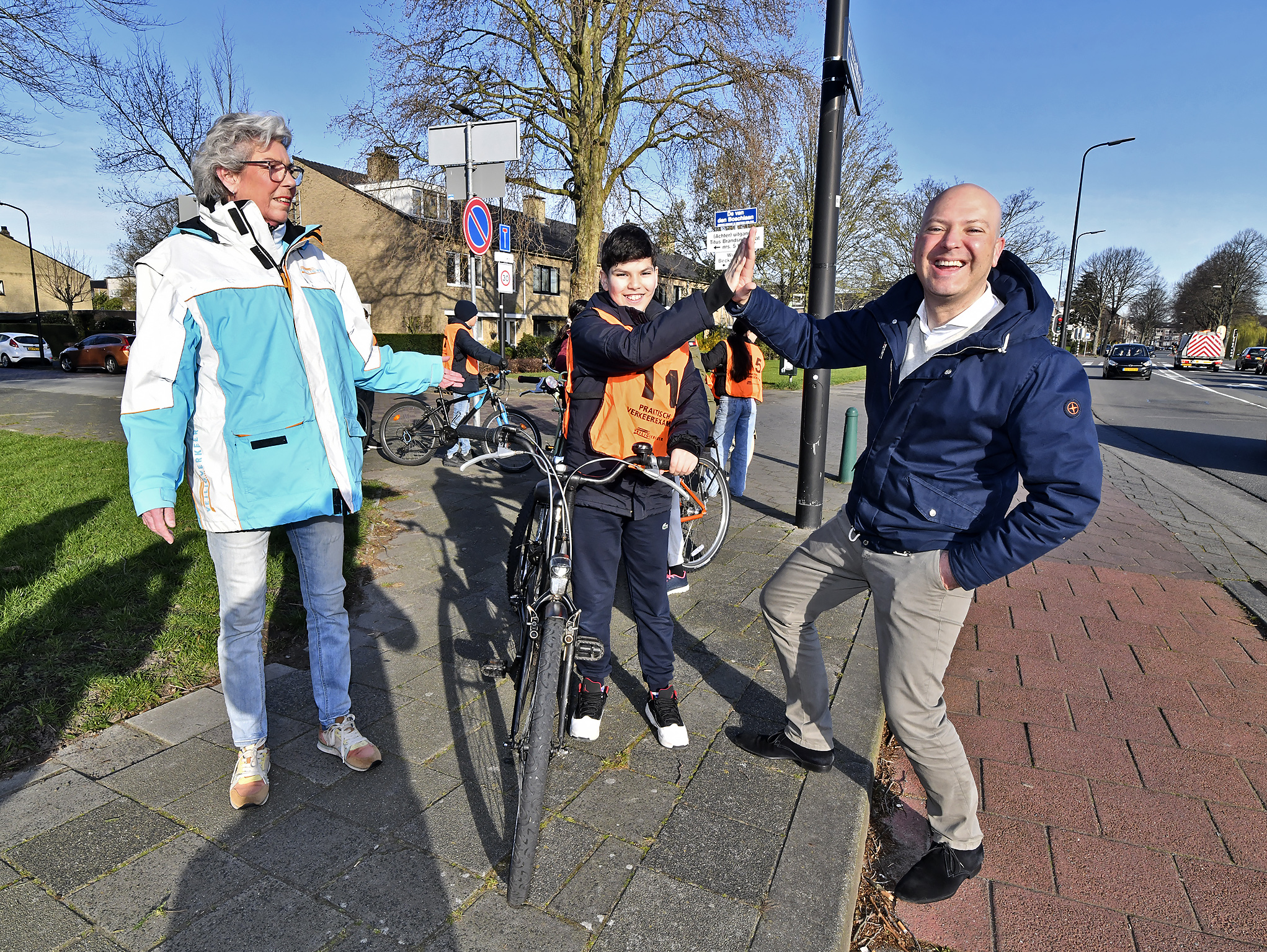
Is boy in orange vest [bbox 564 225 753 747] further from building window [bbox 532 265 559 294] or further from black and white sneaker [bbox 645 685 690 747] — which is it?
building window [bbox 532 265 559 294]

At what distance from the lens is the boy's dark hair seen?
9.05 feet

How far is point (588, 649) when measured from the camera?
105 inches

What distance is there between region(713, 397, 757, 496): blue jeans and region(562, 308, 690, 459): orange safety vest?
14.7 feet

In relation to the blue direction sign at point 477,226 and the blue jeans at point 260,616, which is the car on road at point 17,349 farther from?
the blue jeans at point 260,616

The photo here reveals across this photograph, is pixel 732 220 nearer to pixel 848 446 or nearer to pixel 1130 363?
pixel 848 446

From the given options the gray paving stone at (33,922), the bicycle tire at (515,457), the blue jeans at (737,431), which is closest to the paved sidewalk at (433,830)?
the gray paving stone at (33,922)

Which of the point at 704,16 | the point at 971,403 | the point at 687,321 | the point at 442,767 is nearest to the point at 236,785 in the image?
the point at 442,767

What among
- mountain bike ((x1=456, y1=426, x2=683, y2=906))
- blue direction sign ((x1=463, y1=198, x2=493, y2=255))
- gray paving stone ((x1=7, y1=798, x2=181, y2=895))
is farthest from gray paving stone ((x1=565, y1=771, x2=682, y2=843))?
blue direction sign ((x1=463, y1=198, x2=493, y2=255))

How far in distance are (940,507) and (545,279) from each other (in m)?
41.2

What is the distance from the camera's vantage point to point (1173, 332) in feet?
339

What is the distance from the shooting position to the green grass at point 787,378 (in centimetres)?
2301

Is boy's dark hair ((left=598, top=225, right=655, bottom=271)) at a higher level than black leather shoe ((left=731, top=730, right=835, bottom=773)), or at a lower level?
higher

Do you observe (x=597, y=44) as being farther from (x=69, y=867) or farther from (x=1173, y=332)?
(x=1173, y=332)

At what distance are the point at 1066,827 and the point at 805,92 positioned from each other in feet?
59.5
